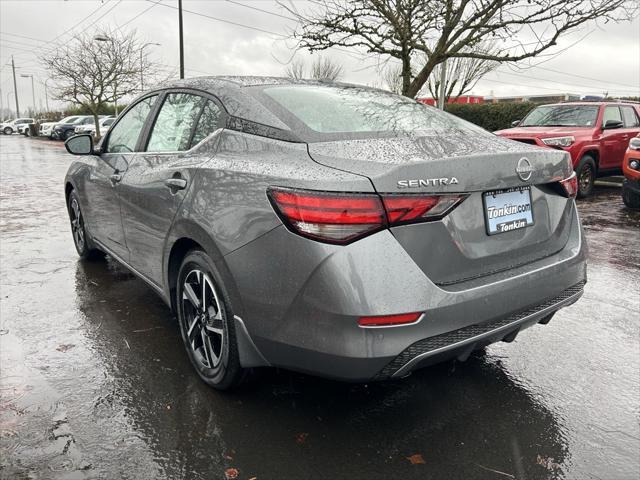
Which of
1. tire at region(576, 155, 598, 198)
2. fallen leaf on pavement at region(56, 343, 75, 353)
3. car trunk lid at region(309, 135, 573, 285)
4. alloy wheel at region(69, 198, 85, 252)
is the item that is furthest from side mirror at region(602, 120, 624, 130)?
fallen leaf on pavement at region(56, 343, 75, 353)

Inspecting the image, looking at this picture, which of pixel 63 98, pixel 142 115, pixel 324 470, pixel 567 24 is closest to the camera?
pixel 324 470

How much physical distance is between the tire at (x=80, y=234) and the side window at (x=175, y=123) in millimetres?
1945

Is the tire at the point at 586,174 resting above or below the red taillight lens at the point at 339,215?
below

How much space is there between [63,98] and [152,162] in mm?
40883

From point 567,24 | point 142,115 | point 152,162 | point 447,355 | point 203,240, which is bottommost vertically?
point 447,355

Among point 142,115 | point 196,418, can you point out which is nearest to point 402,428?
point 196,418

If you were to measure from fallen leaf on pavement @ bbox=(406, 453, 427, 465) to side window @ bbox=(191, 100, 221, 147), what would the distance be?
1.87 metres

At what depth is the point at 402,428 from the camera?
8.11 feet

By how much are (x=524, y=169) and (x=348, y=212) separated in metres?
0.93

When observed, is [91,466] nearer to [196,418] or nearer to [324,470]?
[196,418]

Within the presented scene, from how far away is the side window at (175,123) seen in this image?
121 inches

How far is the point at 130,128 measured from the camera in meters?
3.96

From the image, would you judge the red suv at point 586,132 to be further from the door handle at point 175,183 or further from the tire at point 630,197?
the door handle at point 175,183

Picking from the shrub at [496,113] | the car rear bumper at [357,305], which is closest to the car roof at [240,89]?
the car rear bumper at [357,305]
